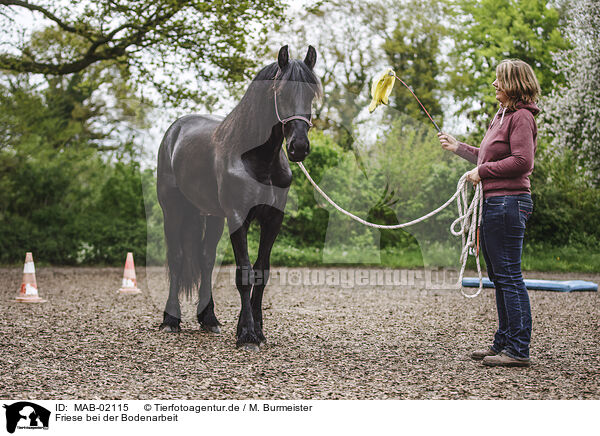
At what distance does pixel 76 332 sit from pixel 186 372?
6.31ft

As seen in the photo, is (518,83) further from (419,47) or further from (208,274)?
(419,47)

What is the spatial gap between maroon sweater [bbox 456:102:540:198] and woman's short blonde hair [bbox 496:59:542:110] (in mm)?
51

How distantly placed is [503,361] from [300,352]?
4.59ft

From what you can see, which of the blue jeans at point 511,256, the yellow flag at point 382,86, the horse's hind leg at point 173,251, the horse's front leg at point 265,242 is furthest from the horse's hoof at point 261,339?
the yellow flag at point 382,86

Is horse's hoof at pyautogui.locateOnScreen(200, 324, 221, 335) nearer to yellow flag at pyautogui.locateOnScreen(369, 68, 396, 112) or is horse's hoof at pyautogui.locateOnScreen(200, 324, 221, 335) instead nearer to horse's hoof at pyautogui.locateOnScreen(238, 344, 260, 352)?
horse's hoof at pyautogui.locateOnScreen(238, 344, 260, 352)

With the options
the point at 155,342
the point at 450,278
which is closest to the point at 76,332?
the point at 155,342

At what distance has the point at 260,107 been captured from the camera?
14.1 ft

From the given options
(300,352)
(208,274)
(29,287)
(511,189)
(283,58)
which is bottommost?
(300,352)

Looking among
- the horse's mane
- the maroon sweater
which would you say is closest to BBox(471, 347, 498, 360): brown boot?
the maroon sweater

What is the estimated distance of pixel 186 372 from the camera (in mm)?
3648

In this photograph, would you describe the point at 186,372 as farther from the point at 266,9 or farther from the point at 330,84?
the point at 330,84

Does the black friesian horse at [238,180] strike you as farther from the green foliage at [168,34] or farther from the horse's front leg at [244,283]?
the green foliage at [168,34]

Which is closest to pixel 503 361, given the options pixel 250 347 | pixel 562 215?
pixel 250 347

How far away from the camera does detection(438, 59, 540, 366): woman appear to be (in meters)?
3.70
